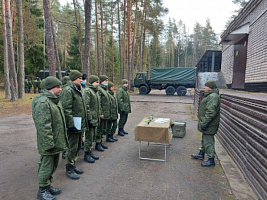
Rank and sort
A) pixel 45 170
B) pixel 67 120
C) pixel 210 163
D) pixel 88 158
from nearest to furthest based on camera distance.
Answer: pixel 45 170 → pixel 67 120 → pixel 210 163 → pixel 88 158

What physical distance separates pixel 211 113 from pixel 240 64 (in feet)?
35.2

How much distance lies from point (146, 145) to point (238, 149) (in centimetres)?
233

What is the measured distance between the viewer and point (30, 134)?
639 centimetres

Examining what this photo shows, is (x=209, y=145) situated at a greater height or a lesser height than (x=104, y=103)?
lesser

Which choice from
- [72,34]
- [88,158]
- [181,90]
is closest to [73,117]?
[88,158]

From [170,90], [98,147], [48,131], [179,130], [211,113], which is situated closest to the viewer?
[48,131]

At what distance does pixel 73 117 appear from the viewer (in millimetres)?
3584

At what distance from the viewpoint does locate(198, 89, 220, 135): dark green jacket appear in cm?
394

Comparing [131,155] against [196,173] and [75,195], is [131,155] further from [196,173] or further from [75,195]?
[75,195]

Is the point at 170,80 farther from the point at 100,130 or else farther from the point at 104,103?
the point at 100,130

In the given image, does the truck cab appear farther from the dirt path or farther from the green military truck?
the dirt path

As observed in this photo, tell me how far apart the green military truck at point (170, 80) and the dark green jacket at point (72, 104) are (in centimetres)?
1779

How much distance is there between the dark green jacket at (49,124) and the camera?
8.92 ft

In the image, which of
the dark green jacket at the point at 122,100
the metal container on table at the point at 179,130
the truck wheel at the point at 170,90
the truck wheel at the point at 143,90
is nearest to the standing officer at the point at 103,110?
the dark green jacket at the point at 122,100
